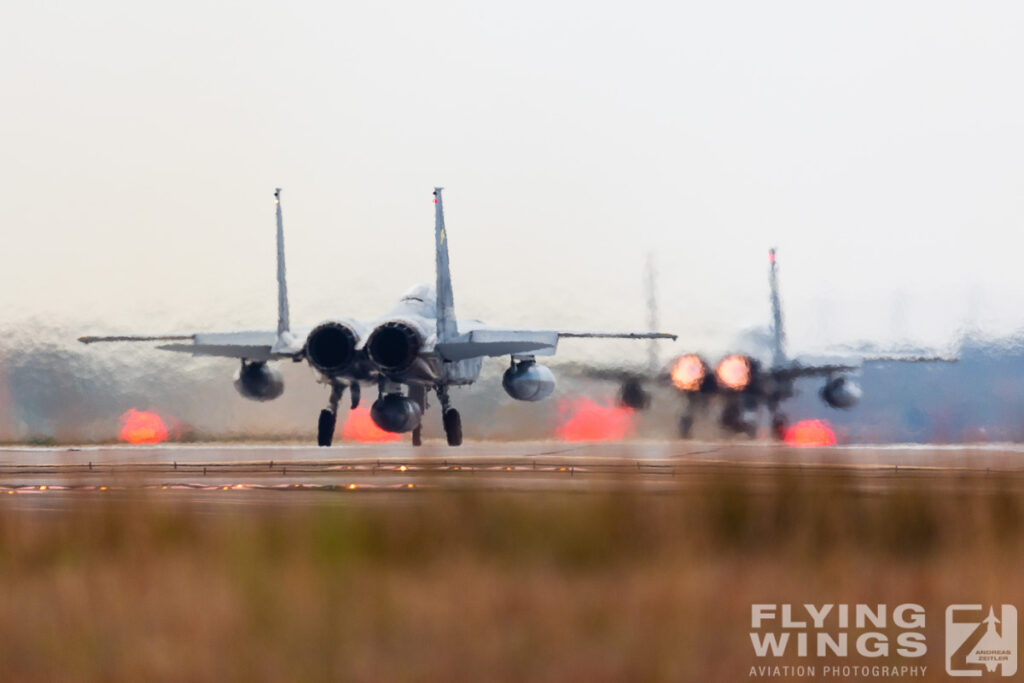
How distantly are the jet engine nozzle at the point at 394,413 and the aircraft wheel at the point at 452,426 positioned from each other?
118 inches

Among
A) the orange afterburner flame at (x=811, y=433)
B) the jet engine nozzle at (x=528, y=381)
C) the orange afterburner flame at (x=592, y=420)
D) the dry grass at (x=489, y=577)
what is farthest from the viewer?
the orange afterburner flame at (x=811, y=433)

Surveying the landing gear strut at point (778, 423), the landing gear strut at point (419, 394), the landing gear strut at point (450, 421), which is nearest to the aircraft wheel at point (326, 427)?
the landing gear strut at point (419, 394)

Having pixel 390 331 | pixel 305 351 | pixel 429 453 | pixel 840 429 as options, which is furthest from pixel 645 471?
pixel 840 429

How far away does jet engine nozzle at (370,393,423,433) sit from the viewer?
3403cm

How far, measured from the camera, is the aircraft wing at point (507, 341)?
3516cm

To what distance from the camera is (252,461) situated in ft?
99.0

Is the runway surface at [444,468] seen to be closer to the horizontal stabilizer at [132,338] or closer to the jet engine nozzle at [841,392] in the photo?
the horizontal stabilizer at [132,338]

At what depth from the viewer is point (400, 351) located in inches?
1336

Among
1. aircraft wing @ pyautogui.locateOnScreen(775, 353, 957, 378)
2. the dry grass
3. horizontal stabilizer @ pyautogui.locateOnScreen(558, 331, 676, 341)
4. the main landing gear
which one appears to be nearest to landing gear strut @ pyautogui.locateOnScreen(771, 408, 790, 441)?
aircraft wing @ pyautogui.locateOnScreen(775, 353, 957, 378)

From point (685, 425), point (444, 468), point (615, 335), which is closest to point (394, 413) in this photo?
point (615, 335)

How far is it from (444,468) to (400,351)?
9621 millimetres

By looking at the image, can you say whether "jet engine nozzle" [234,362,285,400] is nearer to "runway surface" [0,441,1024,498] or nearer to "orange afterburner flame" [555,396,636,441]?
"runway surface" [0,441,1024,498]

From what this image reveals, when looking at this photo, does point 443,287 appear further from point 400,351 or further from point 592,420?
point 592,420

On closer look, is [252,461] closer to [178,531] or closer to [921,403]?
[178,531]
